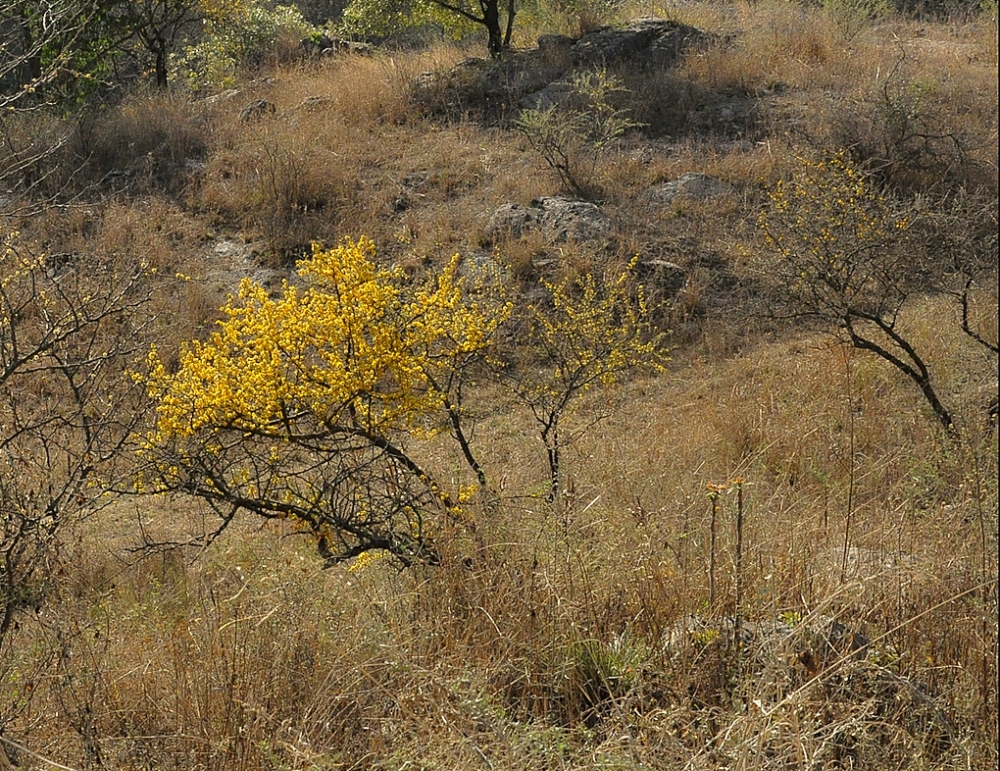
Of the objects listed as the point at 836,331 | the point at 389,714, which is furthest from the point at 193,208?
the point at 389,714

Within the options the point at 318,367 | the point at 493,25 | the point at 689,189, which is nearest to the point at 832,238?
the point at 318,367

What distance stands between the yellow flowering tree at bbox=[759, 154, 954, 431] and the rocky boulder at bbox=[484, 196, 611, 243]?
2.24m

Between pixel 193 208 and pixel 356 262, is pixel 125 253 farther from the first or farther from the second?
pixel 356 262

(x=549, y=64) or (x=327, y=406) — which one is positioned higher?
(x=549, y=64)

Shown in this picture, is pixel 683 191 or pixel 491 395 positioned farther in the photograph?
pixel 683 191

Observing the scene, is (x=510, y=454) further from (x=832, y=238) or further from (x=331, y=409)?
(x=832, y=238)

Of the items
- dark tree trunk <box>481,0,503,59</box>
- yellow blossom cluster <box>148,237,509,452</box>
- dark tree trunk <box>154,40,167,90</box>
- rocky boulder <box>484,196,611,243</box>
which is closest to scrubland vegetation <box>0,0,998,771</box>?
yellow blossom cluster <box>148,237,509,452</box>

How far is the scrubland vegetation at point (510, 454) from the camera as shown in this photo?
9.04 ft

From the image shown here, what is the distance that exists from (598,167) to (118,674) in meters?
9.69

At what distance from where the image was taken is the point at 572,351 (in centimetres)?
795

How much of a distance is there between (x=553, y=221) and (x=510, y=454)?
416 centimetres

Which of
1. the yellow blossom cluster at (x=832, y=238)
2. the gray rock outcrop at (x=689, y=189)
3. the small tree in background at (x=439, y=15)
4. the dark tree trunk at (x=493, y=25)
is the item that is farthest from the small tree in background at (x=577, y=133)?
the yellow blossom cluster at (x=832, y=238)

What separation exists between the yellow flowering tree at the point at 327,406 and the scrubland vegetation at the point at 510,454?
29mm

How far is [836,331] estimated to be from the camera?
29.1 feet
